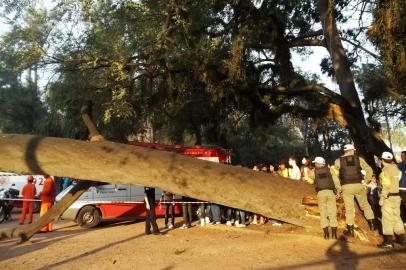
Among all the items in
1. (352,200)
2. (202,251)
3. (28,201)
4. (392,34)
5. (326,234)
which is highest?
(392,34)

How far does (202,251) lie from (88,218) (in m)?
7.28

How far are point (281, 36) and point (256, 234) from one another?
17.8ft

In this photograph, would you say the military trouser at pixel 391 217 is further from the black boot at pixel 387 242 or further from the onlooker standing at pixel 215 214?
the onlooker standing at pixel 215 214

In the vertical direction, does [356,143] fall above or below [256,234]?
above

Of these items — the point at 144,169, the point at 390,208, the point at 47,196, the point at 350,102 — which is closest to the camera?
the point at 144,169

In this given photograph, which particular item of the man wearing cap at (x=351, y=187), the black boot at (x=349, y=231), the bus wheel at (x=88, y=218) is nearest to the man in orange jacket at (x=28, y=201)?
the bus wheel at (x=88, y=218)

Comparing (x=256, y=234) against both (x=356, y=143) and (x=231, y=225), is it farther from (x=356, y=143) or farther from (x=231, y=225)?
(x=356, y=143)

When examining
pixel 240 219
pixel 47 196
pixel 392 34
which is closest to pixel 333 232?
pixel 392 34

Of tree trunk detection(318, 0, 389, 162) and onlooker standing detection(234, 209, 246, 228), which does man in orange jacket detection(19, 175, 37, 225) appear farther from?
tree trunk detection(318, 0, 389, 162)

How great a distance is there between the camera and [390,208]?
31.4 ft

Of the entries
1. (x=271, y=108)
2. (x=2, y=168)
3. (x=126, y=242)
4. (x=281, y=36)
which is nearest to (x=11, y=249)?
(x=126, y=242)

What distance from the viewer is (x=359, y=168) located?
989 centimetres

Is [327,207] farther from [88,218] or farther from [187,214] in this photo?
[88,218]

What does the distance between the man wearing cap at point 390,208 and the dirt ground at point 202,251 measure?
1.23 ft
